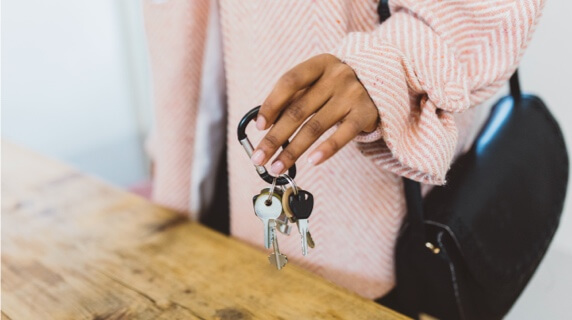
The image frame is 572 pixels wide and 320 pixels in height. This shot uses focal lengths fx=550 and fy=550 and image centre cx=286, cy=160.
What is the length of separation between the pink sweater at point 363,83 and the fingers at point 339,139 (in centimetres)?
3

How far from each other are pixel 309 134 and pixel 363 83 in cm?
8

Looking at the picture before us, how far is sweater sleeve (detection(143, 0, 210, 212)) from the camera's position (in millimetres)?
692

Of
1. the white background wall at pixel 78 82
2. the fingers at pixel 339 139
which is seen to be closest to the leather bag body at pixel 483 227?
the fingers at pixel 339 139

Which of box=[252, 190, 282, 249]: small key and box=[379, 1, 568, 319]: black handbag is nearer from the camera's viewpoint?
box=[252, 190, 282, 249]: small key

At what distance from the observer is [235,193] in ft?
2.31

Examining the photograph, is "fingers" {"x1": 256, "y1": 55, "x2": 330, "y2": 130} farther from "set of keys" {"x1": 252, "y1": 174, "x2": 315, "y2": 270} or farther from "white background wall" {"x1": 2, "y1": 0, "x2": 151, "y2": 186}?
"white background wall" {"x1": 2, "y1": 0, "x2": 151, "y2": 186}

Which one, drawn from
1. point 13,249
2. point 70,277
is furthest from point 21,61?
point 70,277

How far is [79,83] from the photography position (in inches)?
66.7

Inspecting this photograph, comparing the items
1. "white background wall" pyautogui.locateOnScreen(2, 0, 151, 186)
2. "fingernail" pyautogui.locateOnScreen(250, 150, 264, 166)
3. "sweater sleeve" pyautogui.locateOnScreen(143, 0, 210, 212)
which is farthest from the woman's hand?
"white background wall" pyautogui.locateOnScreen(2, 0, 151, 186)

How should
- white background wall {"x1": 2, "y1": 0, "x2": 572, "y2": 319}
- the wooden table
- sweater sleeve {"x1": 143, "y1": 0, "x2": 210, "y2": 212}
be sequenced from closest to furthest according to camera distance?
the wooden table, sweater sleeve {"x1": 143, "y1": 0, "x2": 210, "y2": 212}, white background wall {"x1": 2, "y1": 0, "x2": 572, "y2": 319}

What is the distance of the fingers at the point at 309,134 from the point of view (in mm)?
404

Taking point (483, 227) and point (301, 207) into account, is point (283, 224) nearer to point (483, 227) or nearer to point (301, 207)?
point (301, 207)

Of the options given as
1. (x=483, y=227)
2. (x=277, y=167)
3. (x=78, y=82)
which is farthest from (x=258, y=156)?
(x=78, y=82)

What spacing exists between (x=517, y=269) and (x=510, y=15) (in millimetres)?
299
